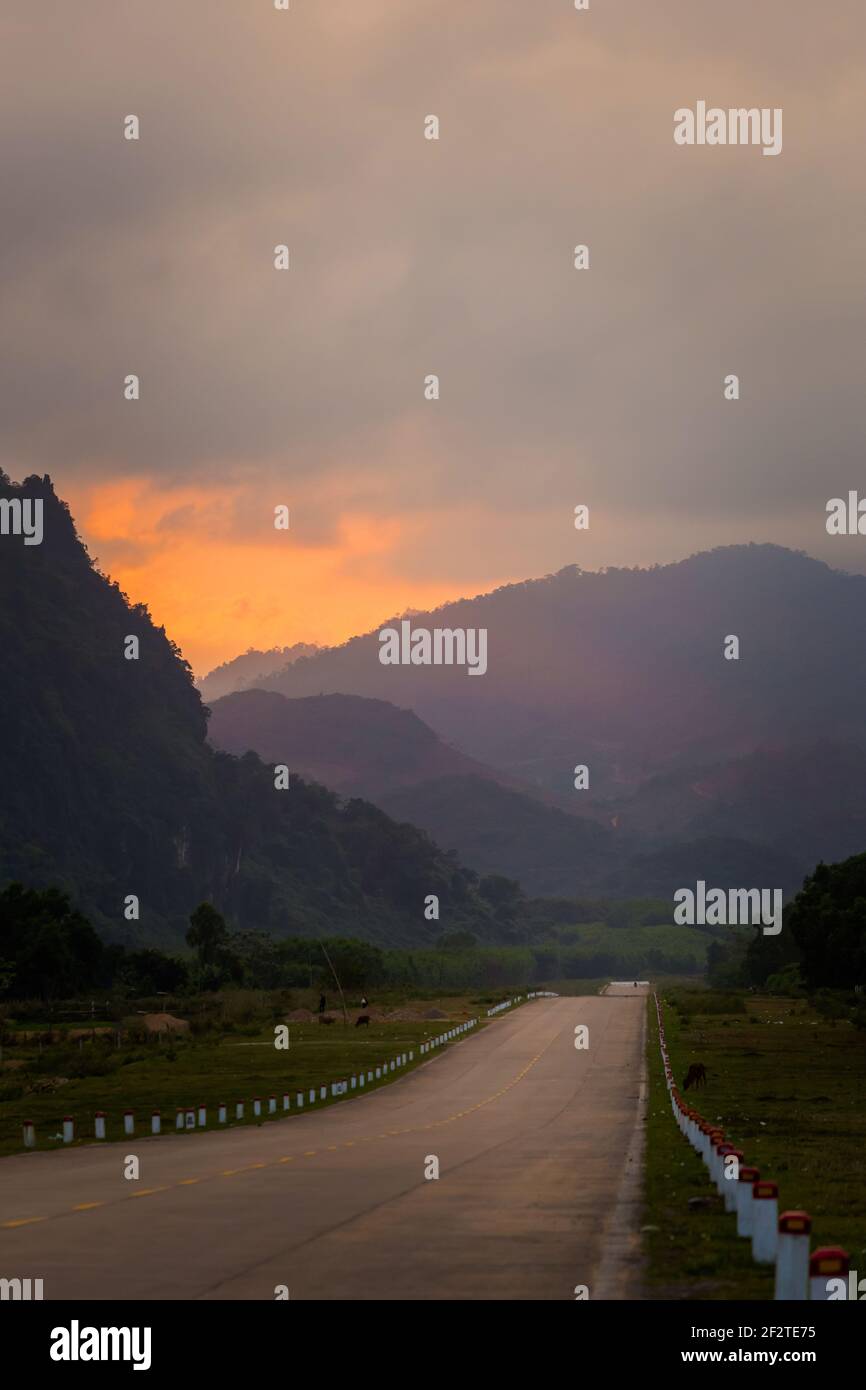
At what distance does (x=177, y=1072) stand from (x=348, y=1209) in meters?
47.6

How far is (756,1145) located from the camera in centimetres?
3903

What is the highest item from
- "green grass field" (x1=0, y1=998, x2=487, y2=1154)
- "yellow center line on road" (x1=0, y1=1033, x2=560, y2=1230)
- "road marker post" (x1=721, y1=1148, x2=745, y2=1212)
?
"road marker post" (x1=721, y1=1148, x2=745, y2=1212)

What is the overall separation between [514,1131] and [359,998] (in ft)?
364

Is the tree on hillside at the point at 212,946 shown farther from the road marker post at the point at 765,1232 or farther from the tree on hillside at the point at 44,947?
the road marker post at the point at 765,1232

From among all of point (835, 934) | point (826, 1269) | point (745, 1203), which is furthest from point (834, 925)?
point (826, 1269)

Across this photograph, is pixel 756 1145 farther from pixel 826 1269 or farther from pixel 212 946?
pixel 212 946

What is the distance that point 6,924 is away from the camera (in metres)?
139

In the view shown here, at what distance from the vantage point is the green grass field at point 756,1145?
2064 cm

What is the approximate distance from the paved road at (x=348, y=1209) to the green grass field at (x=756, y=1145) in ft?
2.19

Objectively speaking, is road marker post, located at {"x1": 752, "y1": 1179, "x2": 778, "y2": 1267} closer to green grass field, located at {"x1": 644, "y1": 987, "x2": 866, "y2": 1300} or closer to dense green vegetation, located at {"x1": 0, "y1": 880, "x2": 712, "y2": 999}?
green grass field, located at {"x1": 644, "y1": 987, "x2": 866, "y2": 1300}

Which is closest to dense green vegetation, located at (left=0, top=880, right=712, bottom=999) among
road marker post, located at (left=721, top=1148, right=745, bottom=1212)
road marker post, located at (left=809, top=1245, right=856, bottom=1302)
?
road marker post, located at (left=721, top=1148, right=745, bottom=1212)

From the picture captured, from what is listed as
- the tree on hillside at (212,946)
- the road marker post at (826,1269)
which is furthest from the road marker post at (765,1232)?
the tree on hillside at (212,946)

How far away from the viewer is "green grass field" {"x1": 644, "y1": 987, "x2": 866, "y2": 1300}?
2064cm

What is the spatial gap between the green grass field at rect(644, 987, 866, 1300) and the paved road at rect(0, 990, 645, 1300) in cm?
67
